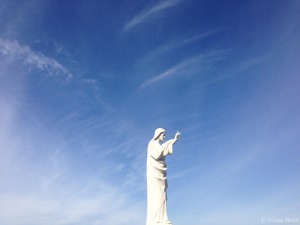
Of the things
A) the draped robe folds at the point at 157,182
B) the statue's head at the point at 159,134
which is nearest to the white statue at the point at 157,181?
the draped robe folds at the point at 157,182

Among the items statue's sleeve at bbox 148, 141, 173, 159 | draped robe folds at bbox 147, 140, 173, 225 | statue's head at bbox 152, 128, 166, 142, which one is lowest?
draped robe folds at bbox 147, 140, 173, 225

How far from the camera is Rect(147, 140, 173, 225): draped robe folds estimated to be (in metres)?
19.6

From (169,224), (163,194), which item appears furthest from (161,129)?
(169,224)

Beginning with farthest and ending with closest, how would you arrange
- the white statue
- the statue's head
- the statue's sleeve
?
the statue's head
the statue's sleeve
the white statue

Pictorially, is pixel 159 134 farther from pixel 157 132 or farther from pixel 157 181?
pixel 157 181

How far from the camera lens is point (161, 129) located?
21516mm

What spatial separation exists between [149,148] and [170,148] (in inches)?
60.8

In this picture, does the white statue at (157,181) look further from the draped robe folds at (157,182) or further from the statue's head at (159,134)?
the statue's head at (159,134)

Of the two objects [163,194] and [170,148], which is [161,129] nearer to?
[170,148]

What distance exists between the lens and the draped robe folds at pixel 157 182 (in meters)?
19.6

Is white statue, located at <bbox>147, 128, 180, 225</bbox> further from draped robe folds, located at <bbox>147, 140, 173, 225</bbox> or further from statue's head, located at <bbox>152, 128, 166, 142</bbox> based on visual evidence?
statue's head, located at <bbox>152, 128, 166, 142</bbox>

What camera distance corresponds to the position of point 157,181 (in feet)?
66.9

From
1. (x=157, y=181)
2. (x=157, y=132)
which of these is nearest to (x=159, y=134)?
(x=157, y=132)

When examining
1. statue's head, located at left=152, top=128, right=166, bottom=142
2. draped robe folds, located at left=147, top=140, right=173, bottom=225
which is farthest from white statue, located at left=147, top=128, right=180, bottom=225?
statue's head, located at left=152, top=128, right=166, bottom=142
